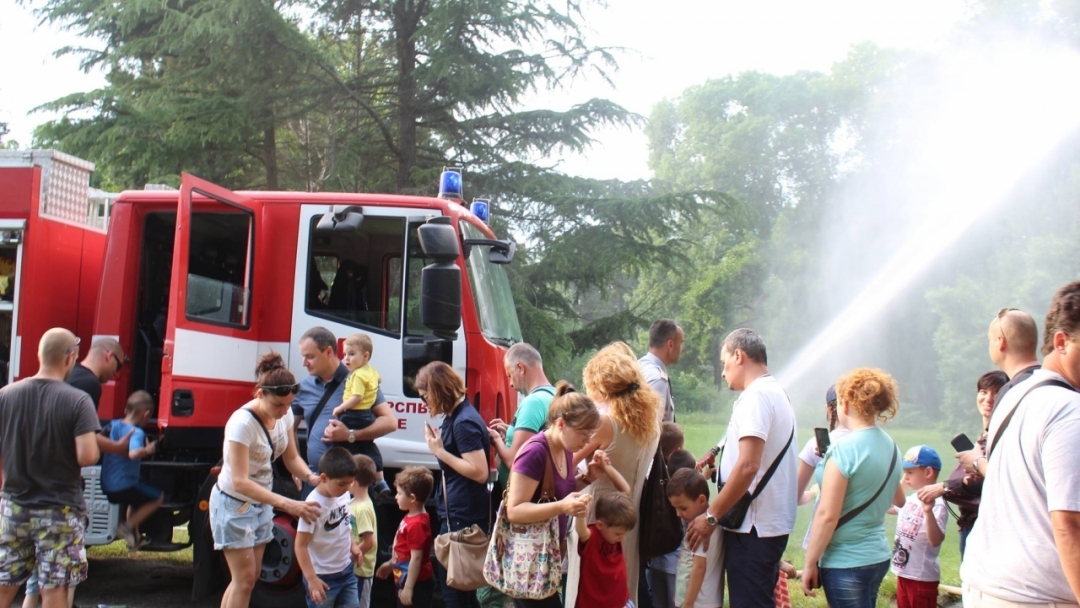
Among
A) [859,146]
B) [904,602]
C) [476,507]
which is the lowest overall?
[904,602]

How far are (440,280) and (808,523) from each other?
7.06 metres

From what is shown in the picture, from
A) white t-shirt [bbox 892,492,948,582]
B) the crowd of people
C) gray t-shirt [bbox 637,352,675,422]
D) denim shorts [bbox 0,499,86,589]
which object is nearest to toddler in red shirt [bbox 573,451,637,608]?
the crowd of people

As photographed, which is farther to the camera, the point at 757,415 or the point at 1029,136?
the point at 1029,136

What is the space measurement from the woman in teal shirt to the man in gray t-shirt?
12.3 feet

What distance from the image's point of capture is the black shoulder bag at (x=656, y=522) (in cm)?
465

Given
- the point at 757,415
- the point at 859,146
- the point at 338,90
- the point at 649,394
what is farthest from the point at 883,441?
the point at 859,146

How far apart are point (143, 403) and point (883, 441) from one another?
175 inches

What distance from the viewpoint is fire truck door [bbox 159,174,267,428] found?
5.59 metres

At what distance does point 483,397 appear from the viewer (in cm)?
614

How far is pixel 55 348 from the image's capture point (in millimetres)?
5082

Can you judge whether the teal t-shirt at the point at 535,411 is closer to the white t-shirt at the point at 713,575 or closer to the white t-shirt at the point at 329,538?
the white t-shirt at the point at 713,575

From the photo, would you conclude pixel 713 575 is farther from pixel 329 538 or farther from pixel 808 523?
pixel 808 523

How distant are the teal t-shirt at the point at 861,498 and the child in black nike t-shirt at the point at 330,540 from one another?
251 centimetres

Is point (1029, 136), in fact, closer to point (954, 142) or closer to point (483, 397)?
point (954, 142)
